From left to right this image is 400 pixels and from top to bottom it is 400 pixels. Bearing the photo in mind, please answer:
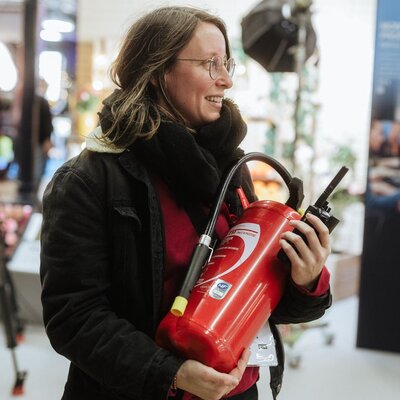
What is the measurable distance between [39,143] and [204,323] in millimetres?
5914

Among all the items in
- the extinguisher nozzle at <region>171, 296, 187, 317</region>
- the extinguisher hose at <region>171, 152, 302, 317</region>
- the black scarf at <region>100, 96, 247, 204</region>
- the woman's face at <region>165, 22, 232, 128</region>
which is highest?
the woman's face at <region>165, 22, 232, 128</region>

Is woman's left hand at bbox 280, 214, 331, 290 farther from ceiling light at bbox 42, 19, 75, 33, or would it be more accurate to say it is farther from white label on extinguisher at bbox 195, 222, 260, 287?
ceiling light at bbox 42, 19, 75, 33

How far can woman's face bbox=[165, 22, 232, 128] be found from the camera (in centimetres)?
110

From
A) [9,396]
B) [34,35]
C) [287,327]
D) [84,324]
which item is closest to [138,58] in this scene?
[84,324]

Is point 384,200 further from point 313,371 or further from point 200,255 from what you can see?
point 200,255

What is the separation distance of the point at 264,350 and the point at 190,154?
42 cm

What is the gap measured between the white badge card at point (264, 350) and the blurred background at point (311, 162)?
529 mm

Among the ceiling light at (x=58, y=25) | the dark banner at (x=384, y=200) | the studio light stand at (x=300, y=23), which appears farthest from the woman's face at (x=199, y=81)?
the ceiling light at (x=58, y=25)

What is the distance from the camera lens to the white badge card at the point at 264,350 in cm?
112

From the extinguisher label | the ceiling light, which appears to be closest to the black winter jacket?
the extinguisher label

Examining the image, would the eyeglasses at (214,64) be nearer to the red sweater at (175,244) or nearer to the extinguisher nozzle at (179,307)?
the red sweater at (175,244)

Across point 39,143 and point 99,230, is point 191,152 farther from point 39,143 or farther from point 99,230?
point 39,143

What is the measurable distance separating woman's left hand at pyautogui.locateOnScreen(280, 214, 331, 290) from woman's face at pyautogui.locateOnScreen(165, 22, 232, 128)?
29 centimetres

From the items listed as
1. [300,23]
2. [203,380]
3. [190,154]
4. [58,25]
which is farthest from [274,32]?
[58,25]
